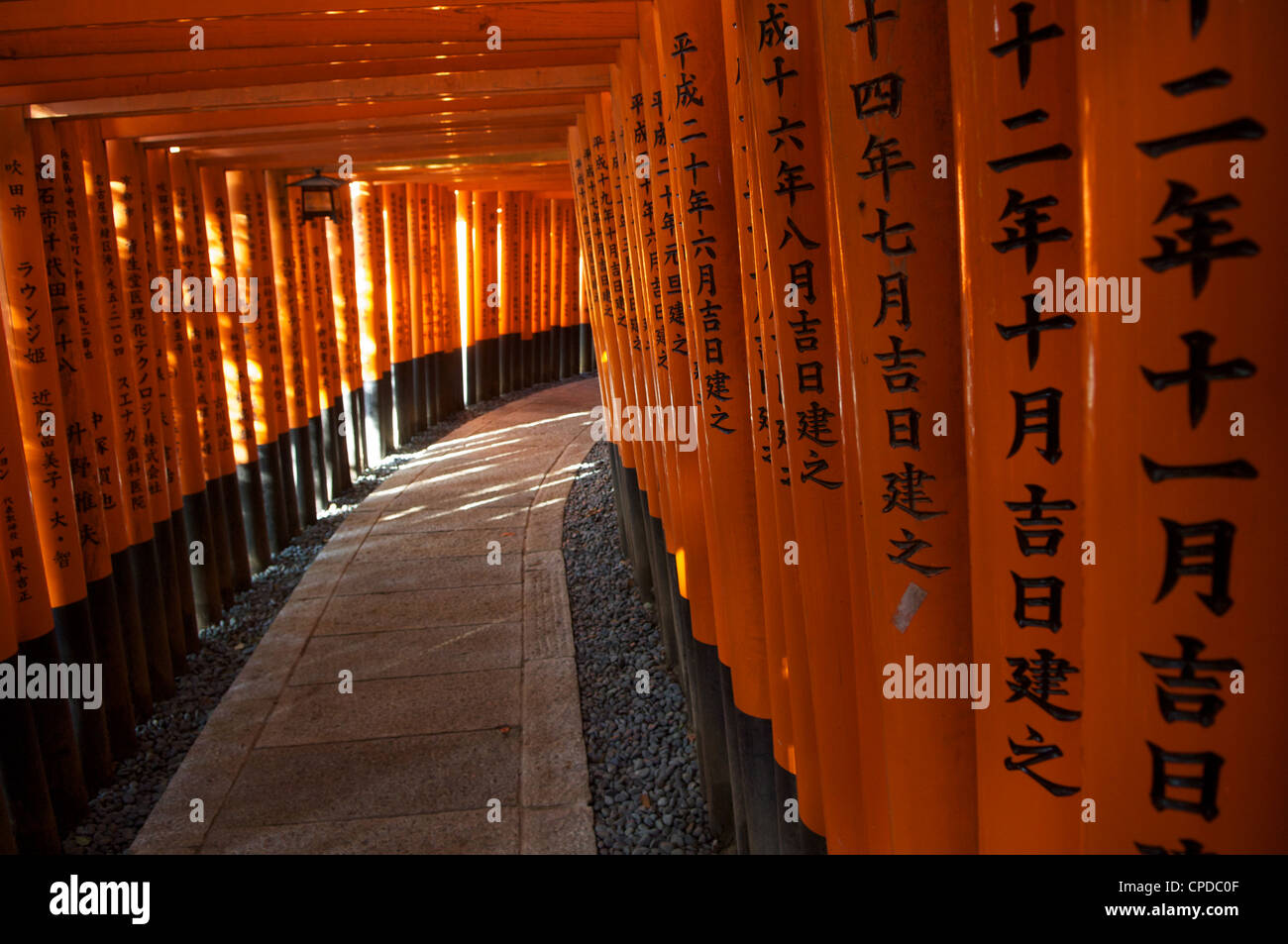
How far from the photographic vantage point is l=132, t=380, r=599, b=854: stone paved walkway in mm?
5051

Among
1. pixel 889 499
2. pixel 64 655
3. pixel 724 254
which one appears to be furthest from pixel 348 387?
pixel 889 499

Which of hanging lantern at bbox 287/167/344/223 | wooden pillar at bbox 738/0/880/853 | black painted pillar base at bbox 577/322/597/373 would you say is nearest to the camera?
wooden pillar at bbox 738/0/880/853

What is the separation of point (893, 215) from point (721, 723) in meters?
3.64

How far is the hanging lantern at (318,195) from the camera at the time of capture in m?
8.44

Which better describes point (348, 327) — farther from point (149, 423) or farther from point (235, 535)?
point (149, 423)

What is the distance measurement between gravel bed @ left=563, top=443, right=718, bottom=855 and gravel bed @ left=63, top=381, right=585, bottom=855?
272 centimetres

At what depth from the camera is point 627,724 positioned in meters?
6.18

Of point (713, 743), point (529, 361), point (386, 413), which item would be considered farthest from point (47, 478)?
point (529, 361)

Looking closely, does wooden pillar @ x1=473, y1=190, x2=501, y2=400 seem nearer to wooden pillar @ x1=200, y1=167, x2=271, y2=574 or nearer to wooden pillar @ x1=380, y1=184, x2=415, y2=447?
wooden pillar @ x1=380, y1=184, x2=415, y2=447

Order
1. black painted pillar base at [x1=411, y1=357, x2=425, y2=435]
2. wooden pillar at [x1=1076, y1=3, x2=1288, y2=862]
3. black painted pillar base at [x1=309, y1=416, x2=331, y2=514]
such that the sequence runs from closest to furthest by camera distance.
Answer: wooden pillar at [x1=1076, y1=3, x2=1288, y2=862], black painted pillar base at [x1=309, y1=416, x2=331, y2=514], black painted pillar base at [x1=411, y1=357, x2=425, y2=435]

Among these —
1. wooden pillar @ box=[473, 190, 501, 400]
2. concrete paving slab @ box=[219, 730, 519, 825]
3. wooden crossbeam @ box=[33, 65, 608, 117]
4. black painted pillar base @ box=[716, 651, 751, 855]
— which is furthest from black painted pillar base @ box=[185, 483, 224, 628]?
wooden pillar @ box=[473, 190, 501, 400]

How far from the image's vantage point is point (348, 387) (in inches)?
552

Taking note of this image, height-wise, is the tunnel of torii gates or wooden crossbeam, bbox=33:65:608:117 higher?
wooden crossbeam, bbox=33:65:608:117

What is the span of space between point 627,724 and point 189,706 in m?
3.39
